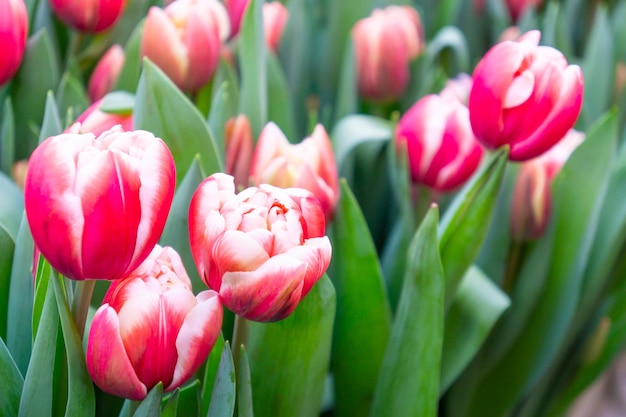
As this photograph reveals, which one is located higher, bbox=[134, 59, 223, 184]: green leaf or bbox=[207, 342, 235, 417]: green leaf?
bbox=[134, 59, 223, 184]: green leaf

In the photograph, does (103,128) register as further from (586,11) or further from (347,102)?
(586,11)

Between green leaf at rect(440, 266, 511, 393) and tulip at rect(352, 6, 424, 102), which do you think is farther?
tulip at rect(352, 6, 424, 102)

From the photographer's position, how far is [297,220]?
0.30 m

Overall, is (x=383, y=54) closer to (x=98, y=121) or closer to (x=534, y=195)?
(x=534, y=195)

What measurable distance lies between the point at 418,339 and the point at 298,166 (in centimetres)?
12

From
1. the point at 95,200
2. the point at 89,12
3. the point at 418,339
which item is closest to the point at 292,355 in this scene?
the point at 418,339

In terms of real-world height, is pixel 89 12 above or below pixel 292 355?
above

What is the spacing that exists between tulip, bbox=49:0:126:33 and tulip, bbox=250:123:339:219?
152mm

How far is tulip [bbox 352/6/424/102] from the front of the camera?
69 cm

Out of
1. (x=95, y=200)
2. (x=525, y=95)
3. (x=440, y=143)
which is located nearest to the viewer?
(x=95, y=200)

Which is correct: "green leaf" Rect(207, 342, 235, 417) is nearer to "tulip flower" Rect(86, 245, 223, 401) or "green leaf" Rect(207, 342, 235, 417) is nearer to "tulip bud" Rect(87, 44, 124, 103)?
"tulip flower" Rect(86, 245, 223, 401)

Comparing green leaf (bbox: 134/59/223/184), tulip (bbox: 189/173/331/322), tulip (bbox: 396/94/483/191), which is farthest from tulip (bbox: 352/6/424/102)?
tulip (bbox: 189/173/331/322)

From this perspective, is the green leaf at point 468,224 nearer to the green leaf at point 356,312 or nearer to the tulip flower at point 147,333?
the green leaf at point 356,312

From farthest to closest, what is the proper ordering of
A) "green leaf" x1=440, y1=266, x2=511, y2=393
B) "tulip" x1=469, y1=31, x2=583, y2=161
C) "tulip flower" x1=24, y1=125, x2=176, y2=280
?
"green leaf" x1=440, y1=266, x2=511, y2=393, "tulip" x1=469, y1=31, x2=583, y2=161, "tulip flower" x1=24, y1=125, x2=176, y2=280
